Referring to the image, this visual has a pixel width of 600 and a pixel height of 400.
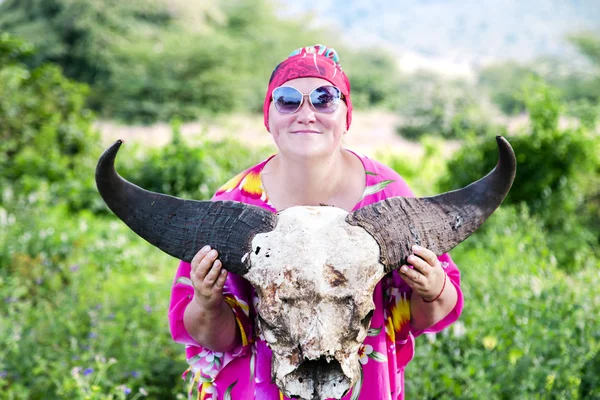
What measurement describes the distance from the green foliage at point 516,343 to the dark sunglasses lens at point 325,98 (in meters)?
1.98

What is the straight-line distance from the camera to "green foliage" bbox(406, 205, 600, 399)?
3.31 meters

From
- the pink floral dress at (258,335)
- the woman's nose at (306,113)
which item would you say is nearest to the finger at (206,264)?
the pink floral dress at (258,335)

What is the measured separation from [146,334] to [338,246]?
3.02 meters

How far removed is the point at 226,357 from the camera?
7.33ft

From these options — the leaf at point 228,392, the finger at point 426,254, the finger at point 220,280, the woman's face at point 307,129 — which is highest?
the woman's face at point 307,129

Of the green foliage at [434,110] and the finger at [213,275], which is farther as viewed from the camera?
the green foliage at [434,110]

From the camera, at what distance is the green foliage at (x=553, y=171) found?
717 centimetres

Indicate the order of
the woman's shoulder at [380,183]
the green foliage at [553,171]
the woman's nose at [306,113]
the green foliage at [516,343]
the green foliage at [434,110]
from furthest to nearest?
1. the green foliage at [434,110]
2. the green foliage at [553,171]
3. the green foliage at [516,343]
4. the woman's shoulder at [380,183]
5. the woman's nose at [306,113]

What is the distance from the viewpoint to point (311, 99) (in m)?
2.09

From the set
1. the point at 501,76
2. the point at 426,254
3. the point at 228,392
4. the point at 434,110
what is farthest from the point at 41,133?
the point at 501,76

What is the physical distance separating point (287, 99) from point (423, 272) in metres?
0.77

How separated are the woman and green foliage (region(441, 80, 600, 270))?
211 inches

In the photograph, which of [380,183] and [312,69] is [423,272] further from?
[312,69]

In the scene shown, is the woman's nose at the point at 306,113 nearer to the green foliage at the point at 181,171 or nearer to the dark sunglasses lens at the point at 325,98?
the dark sunglasses lens at the point at 325,98
